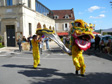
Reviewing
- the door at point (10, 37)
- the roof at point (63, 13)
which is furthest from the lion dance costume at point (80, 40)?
the roof at point (63, 13)

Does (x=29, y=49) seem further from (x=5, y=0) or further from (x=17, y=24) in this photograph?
(x=5, y=0)

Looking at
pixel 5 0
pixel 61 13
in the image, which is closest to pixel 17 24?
pixel 5 0

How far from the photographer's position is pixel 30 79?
512 centimetres

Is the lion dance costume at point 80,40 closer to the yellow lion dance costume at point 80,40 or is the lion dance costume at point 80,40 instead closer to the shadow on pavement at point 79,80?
the yellow lion dance costume at point 80,40

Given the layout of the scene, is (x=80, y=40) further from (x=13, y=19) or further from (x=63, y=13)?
(x=63, y=13)

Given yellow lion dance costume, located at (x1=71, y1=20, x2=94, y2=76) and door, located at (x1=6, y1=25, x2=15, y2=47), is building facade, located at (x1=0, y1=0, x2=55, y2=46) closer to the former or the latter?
door, located at (x1=6, y1=25, x2=15, y2=47)

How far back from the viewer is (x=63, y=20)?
41531 mm

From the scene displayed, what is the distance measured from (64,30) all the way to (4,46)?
83.9 ft

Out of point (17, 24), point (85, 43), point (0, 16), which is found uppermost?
point (0, 16)

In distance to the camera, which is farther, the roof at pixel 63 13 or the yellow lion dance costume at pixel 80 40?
the roof at pixel 63 13

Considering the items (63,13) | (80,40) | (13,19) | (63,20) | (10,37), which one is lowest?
(80,40)

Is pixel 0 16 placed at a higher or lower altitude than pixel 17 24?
higher

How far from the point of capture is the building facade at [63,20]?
40.4 m

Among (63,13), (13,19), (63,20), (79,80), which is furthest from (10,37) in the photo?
(63,13)
